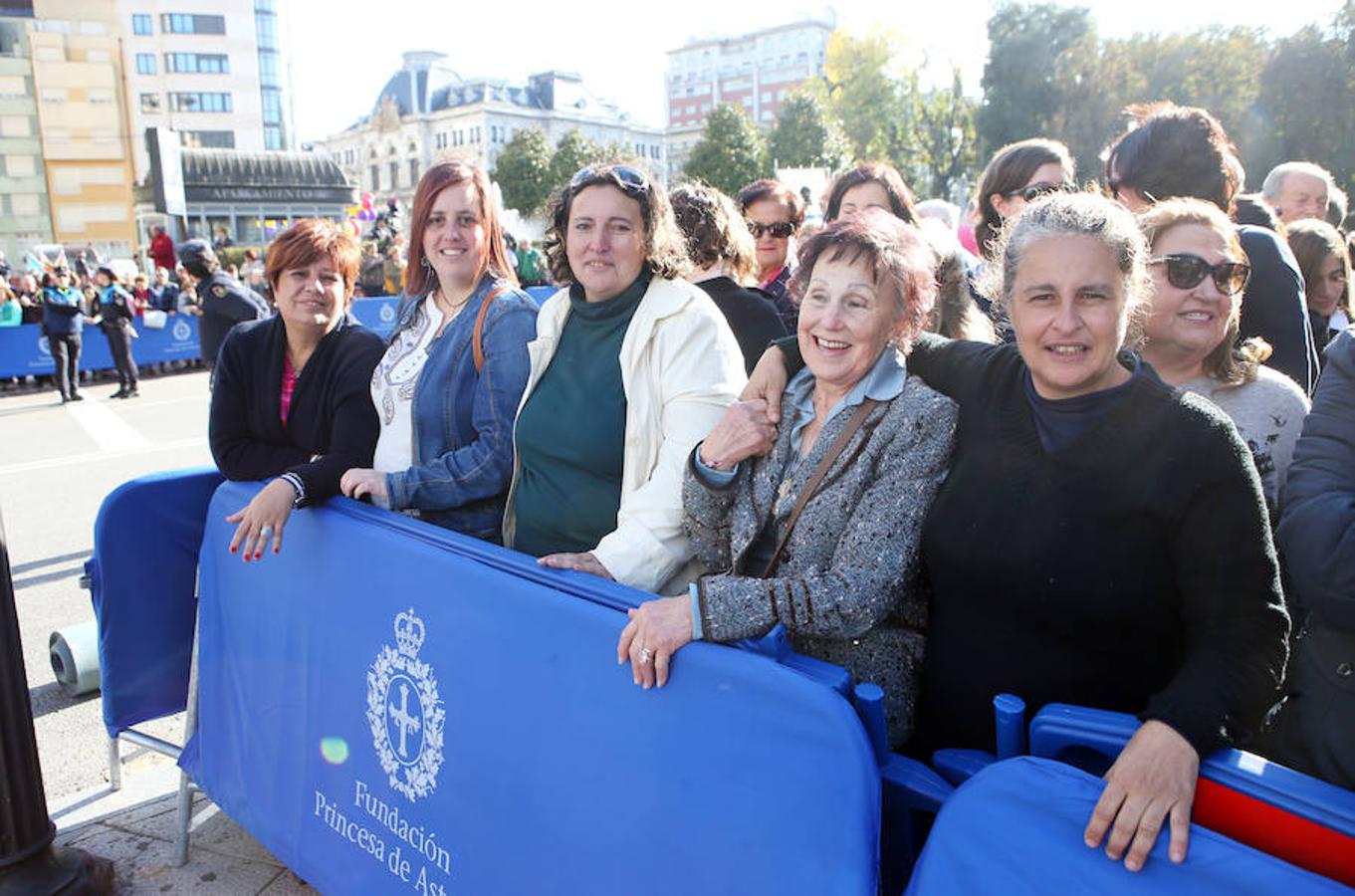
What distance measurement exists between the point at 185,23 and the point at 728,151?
1717 inches

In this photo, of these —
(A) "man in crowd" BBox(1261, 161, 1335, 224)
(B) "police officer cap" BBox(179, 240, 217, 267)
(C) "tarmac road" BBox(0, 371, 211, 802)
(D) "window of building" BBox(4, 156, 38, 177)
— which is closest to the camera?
(C) "tarmac road" BBox(0, 371, 211, 802)

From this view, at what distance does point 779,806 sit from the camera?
151 centimetres

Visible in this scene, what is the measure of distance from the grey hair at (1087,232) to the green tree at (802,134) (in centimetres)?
6442

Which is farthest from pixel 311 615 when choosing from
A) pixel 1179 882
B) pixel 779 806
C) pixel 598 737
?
pixel 1179 882

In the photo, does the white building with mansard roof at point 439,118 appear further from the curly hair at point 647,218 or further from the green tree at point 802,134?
the curly hair at point 647,218

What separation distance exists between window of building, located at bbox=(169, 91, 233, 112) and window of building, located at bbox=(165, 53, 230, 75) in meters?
1.66

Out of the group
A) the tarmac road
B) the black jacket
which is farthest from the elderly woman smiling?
the black jacket

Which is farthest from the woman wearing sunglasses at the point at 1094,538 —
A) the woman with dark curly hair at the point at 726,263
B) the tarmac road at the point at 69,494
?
the tarmac road at the point at 69,494

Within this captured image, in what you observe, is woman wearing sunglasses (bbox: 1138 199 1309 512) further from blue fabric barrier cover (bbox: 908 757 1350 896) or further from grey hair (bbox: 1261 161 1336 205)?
grey hair (bbox: 1261 161 1336 205)

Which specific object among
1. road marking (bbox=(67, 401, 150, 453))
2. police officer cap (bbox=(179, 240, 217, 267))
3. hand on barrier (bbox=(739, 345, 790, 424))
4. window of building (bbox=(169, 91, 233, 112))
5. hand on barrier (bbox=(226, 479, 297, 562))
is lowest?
road marking (bbox=(67, 401, 150, 453))

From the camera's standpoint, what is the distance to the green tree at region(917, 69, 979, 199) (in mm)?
48594

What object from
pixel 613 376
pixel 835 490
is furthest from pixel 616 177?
pixel 835 490

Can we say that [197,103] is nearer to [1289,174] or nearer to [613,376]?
[1289,174]

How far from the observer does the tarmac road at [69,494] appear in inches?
151
